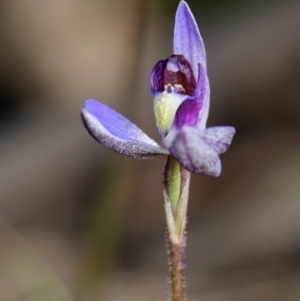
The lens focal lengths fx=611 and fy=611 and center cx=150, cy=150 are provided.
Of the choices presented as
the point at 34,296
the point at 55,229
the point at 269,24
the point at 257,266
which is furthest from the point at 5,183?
the point at 269,24

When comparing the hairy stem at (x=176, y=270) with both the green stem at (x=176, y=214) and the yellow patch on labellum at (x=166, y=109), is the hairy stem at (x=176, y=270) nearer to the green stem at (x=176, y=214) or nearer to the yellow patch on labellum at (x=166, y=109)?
the green stem at (x=176, y=214)

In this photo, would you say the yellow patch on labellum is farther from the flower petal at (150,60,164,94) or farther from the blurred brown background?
the blurred brown background

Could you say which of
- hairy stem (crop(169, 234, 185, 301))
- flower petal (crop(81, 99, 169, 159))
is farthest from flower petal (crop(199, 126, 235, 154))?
hairy stem (crop(169, 234, 185, 301))

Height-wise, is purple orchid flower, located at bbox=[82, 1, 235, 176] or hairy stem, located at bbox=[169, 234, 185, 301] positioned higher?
purple orchid flower, located at bbox=[82, 1, 235, 176]

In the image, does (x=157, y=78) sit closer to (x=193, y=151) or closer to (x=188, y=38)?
(x=188, y=38)

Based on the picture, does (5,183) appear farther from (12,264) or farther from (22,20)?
(22,20)

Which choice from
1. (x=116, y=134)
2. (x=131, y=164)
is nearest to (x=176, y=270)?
(x=116, y=134)

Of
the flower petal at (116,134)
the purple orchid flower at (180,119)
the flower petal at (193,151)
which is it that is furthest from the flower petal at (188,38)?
the flower petal at (193,151)

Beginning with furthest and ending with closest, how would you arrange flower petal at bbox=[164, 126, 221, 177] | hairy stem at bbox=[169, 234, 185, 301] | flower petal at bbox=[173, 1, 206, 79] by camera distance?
flower petal at bbox=[173, 1, 206, 79] → hairy stem at bbox=[169, 234, 185, 301] → flower petal at bbox=[164, 126, 221, 177]
